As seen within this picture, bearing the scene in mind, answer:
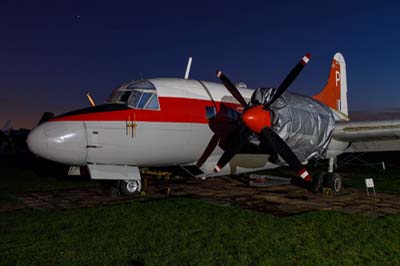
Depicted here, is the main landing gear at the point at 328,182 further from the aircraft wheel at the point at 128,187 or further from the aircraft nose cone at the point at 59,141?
the aircraft nose cone at the point at 59,141

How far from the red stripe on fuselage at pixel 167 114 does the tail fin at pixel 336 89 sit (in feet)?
25.4

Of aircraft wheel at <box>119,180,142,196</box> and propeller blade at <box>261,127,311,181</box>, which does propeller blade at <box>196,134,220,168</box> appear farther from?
propeller blade at <box>261,127,311,181</box>

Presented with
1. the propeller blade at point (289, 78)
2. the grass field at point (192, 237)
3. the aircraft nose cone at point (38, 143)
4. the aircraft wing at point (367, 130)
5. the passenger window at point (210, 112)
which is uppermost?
the propeller blade at point (289, 78)

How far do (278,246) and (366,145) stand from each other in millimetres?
11124

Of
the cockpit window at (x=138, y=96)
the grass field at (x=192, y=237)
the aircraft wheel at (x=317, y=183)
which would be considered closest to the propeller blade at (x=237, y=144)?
the grass field at (x=192, y=237)

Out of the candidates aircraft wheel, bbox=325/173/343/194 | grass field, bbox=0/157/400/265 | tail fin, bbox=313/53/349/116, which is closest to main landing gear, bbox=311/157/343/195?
aircraft wheel, bbox=325/173/343/194

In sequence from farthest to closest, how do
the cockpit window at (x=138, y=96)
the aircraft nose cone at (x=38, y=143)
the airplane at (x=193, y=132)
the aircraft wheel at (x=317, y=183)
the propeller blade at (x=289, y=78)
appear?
1. the aircraft wheel at (x=317, y=183)
2. the cockpit window at (x=138, y=96)
3. the propeller blade at (x=289, y=78)
4. the airplane at (x=193, y=132)
5. the aircraft nose cone at (x=38, y=143)

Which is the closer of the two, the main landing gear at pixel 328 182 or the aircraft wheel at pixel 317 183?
the main landing gear at pixel 328 182

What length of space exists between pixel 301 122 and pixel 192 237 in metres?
6.12

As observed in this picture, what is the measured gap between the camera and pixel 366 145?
1670 centimetres

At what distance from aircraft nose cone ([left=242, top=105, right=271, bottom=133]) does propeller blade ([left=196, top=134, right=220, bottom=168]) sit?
2.66 metres

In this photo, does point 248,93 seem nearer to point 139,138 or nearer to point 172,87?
point 172,87

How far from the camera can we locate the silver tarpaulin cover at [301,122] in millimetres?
11906

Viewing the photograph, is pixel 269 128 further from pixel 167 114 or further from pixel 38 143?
pixel 38 143
